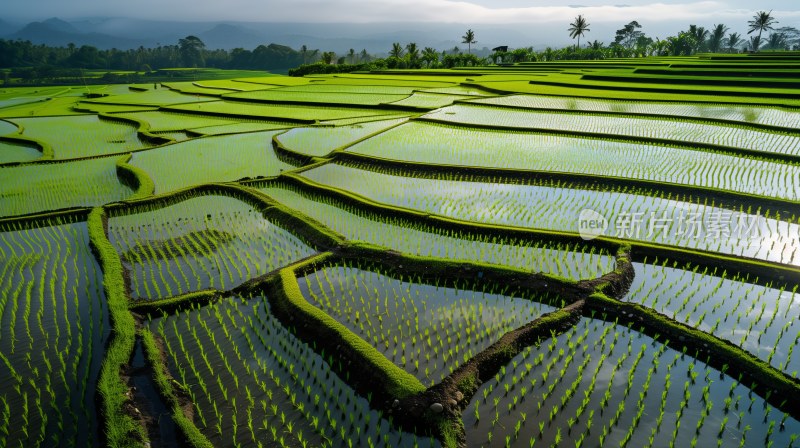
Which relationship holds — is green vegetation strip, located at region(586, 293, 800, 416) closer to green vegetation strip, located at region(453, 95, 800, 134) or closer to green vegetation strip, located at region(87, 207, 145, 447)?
green vegetation strip, located at region(87, 207, 145, 447)

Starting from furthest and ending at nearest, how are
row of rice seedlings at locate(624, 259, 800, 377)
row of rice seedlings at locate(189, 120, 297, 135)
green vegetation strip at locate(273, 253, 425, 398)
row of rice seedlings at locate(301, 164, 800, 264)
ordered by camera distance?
row of rice seedlings at locate(189, 120, 297, 135)
row of rice seedlings at locate(301, 164, 800, 264)
row of rice seedlings at locate(624, 259, 800, 377)
green vegetation strip at locate(273, 253, 425, 398)

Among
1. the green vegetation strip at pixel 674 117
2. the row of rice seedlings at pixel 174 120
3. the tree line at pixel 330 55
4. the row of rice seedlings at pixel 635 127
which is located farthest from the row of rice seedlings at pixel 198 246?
the tree line at pixel 330 55

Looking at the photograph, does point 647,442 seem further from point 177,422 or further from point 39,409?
point 39,409

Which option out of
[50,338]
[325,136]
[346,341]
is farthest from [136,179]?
[346,341]

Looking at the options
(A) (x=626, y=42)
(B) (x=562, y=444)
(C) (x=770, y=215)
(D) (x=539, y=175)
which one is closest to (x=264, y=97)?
(D) (x=539, y=175)

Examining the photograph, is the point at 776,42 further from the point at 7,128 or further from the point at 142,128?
the point at 7,128

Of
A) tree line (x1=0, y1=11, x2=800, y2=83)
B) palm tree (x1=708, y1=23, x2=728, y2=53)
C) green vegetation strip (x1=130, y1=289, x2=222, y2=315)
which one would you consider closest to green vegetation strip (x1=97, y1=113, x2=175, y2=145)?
green vegetation strip (x1=130, y1=289, x2=222, y2=315)
